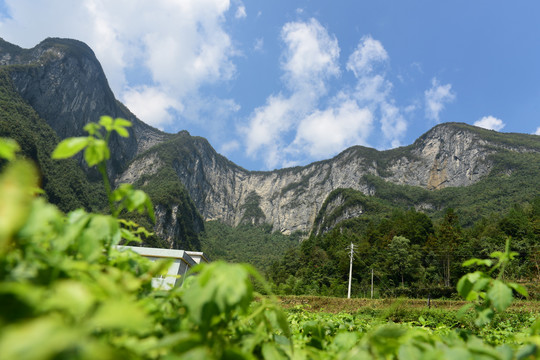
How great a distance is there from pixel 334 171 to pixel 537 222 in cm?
9515

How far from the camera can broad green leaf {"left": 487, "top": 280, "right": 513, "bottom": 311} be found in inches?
37.4

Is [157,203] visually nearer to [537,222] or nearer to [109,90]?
[109,90]

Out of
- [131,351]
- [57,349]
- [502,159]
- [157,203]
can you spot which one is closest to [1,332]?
[57,349]

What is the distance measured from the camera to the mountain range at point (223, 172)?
73125 millimetres

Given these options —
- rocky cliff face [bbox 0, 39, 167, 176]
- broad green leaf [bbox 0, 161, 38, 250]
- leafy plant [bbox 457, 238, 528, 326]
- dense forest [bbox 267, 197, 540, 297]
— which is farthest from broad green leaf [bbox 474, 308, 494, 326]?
rocky cliff face [bbox 0, 39, 167, 176]

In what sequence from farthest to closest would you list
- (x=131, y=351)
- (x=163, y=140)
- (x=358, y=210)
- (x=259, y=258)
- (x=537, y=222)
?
(x=163, y=140) < (x=259, y=258) < (x=358, y=210) < (x=537, y=222) < (x=131, y=351)

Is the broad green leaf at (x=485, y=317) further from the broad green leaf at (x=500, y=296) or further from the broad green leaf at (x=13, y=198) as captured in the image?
the broad green leaf at (x=13, y=198)

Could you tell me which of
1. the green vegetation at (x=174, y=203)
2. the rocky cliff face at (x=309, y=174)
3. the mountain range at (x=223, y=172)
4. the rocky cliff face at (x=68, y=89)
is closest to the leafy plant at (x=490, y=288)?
the mountain range at (x=223, y=172)

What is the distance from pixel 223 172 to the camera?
496 feet

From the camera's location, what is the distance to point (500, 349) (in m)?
0.79

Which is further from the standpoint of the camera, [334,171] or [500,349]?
[334,171]

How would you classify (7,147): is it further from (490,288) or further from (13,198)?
(490,288)

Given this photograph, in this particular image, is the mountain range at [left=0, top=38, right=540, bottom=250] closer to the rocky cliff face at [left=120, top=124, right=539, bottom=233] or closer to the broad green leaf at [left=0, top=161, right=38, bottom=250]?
the rocky cliff face at [left=120, top=124, right=539, bottom=233]

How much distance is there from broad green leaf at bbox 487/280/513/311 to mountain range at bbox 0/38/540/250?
71666 mm
